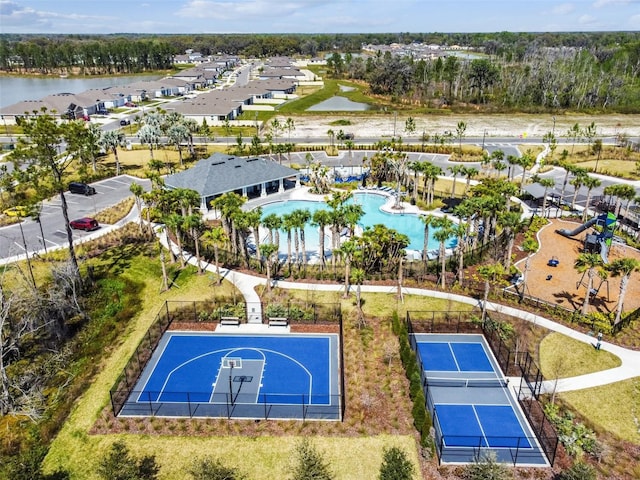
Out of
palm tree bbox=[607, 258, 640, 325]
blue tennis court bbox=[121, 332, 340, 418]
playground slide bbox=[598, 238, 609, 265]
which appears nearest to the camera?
blue tennis court bbox=[121, 332, 340, 418]

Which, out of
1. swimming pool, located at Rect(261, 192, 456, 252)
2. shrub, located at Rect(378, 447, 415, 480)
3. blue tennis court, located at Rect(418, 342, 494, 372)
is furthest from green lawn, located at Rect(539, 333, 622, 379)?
swimming pool, located at Rect(261, 192, 456, 252)

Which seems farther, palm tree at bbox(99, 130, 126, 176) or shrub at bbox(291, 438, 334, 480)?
palm tree at bbox(99, 130, 126, 176)

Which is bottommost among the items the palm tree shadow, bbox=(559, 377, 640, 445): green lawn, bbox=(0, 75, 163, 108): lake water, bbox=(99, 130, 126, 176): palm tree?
bbox=(559, 377, 640, 445): green lawn

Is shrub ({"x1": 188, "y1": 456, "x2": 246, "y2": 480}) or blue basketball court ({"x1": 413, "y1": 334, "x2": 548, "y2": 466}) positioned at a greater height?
shrub ({"x1": 188, "y1": 456, "x2": 246, "y2": 480})

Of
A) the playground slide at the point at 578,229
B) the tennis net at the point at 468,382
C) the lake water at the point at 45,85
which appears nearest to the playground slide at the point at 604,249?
the playground slide at the point at 578,229

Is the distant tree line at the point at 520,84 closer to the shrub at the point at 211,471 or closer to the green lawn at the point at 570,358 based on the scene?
the green lawn at the point at 570,358

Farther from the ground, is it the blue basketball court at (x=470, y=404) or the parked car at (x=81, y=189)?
the parked car at (x=81, y=189)

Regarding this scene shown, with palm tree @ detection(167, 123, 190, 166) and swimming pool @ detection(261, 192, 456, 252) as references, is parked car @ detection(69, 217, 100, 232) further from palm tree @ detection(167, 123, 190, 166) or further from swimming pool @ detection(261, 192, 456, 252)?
palm tree @ detection(167, 123, 190, 166)

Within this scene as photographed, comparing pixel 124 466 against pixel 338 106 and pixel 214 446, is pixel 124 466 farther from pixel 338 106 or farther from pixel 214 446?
pixel 338 106

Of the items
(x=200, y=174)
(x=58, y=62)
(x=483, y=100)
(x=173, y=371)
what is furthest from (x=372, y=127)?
(x=58, y=62)
